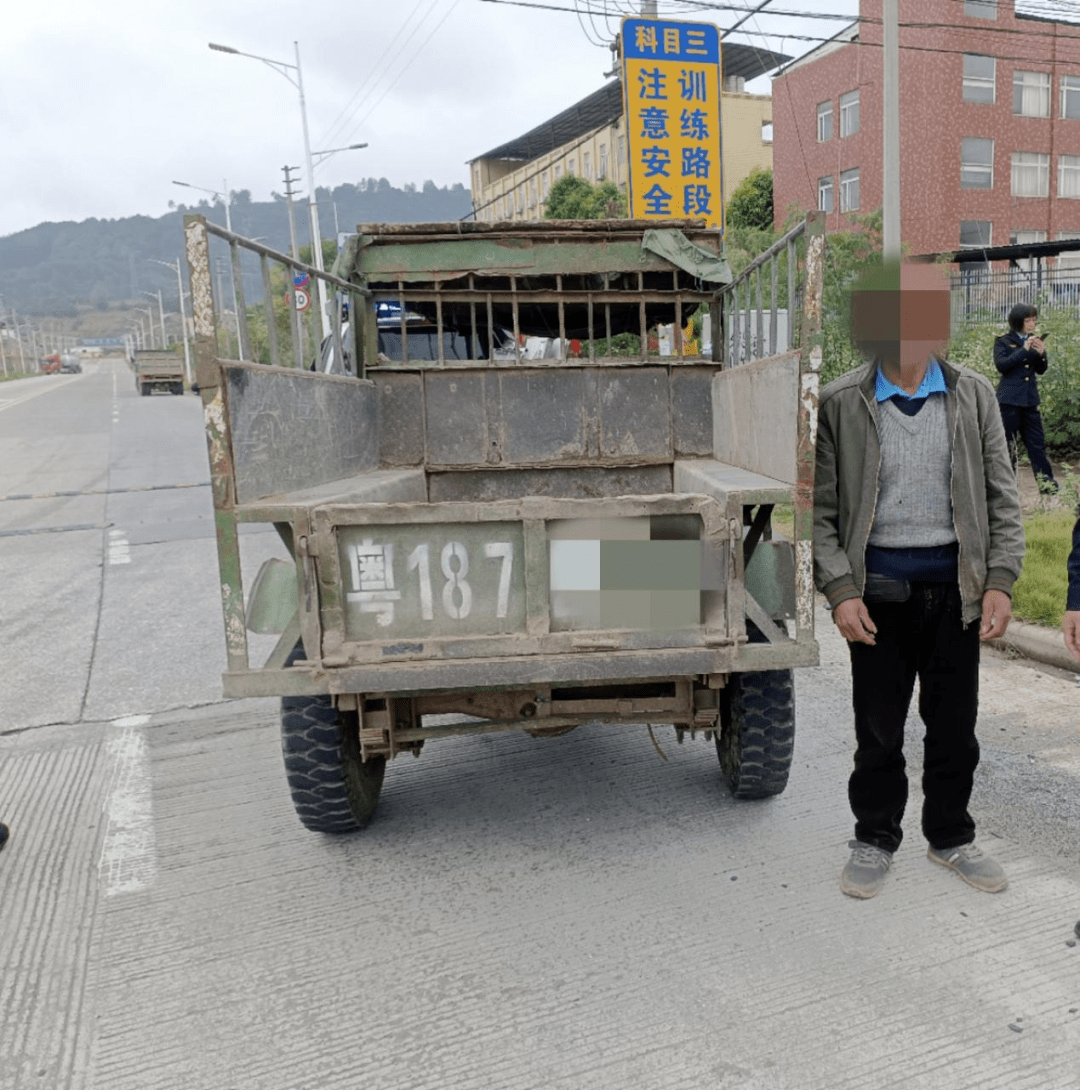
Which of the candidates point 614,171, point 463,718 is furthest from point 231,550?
point 614,171

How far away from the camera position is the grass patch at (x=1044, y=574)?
552 cm

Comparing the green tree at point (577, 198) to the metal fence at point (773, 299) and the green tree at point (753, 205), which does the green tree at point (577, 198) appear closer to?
the green tree at point (753, 205)

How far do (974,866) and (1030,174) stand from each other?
35799 millimetres

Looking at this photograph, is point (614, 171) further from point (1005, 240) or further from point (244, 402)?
point (244, 402)

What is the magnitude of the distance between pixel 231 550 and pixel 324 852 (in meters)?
1.20

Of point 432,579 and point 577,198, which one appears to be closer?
point 432,579

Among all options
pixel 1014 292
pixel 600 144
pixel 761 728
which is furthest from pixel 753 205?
pixel 761 728

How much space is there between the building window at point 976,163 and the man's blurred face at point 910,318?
33176mm

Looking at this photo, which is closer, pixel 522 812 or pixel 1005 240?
pixel 522 812

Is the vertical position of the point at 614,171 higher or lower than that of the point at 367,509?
higher

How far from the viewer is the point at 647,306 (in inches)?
202

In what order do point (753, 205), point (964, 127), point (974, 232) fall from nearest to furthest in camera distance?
point (964, 127) → point (974, 232) → point (753, 205)

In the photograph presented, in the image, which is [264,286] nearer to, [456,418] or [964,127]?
[456,418]

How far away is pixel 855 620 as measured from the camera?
2838 millimetres
